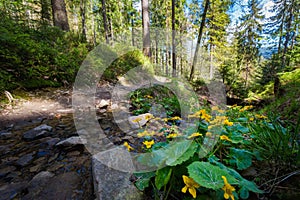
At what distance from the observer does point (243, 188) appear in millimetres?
753

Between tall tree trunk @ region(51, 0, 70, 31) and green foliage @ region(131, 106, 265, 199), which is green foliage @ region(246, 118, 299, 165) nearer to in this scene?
green foliage @ region(131, 106, 265, 199)

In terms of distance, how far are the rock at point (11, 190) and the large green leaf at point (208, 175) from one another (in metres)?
1.33

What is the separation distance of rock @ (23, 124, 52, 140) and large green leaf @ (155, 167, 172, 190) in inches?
74.9

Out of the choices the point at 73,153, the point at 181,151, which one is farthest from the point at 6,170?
the point at 181,151

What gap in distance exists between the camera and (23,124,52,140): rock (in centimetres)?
195

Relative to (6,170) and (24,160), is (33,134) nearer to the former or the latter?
(24,160)

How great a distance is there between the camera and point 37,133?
2012 millimetres

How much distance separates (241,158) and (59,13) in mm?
8286

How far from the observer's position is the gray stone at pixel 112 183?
963 mm

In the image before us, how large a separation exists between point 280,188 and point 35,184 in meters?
1.71

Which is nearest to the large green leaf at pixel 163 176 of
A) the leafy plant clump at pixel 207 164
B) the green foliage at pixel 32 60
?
the leafy plant clump at pixel 207 164

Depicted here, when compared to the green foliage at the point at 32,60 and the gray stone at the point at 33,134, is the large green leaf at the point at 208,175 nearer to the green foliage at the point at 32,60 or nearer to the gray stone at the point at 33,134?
the gray stone at the point at 33,134

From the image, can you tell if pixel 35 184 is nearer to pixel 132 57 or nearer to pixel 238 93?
pixel 132 57

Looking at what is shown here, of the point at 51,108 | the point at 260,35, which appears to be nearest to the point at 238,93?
the point at 260,35
